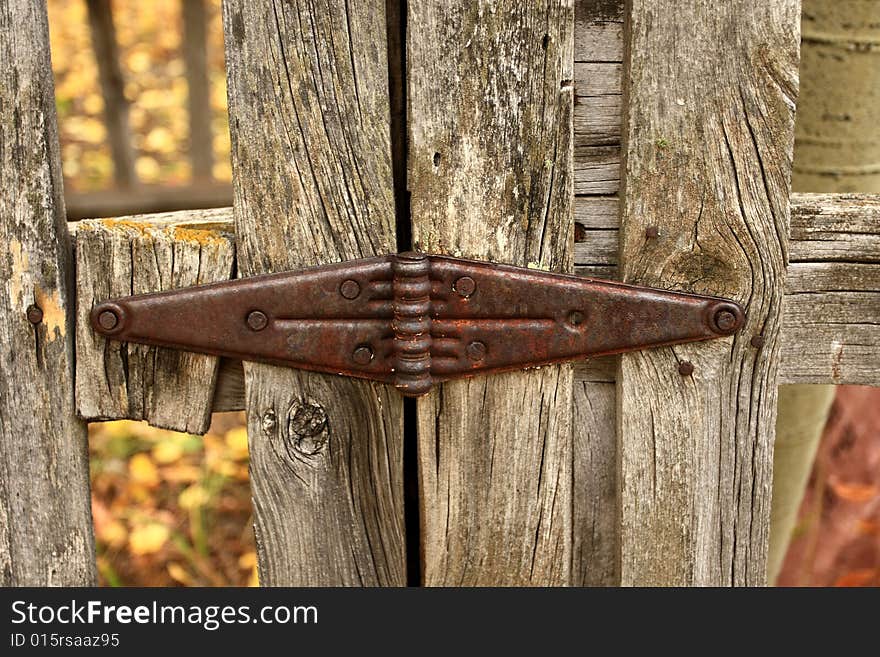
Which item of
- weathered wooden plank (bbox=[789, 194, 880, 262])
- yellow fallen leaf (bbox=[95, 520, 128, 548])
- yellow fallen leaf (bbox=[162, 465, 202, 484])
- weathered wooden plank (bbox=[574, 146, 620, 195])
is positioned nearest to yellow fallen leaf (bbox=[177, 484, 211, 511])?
yellow fallen leaf (bbox=[162, 465, 202, 484])

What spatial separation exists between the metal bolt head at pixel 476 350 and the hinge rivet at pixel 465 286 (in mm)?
70

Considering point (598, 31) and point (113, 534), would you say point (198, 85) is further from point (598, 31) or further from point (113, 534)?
point (598, 31)

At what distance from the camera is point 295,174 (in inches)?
48.0

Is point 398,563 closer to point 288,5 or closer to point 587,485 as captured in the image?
point 587,485

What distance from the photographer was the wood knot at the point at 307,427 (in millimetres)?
1311

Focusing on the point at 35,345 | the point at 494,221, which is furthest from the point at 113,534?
the point at 494,221

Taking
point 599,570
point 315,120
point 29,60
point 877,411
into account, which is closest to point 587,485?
point 599,570

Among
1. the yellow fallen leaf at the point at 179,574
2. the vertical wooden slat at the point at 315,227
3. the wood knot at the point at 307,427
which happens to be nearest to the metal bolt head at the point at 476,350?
the vertical wooden slat at the point at 315,227

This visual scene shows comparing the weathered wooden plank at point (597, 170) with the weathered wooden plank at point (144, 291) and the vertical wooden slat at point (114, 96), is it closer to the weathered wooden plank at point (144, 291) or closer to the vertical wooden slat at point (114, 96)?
the weathered wooden plank at point (144, 291)

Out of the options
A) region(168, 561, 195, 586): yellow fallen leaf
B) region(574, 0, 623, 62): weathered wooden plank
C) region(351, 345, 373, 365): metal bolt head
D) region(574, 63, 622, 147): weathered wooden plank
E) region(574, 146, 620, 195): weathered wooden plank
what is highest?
region(574, 0, 623, 62): weathered wooden plank

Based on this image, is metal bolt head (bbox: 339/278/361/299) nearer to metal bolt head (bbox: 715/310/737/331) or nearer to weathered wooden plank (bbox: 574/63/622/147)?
weathered wooden plank (bbox: 574/63/622/147)

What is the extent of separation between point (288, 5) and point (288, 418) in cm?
56

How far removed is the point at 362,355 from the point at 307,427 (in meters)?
0.14

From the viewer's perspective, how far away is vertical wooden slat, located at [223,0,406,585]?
3.89 ft
